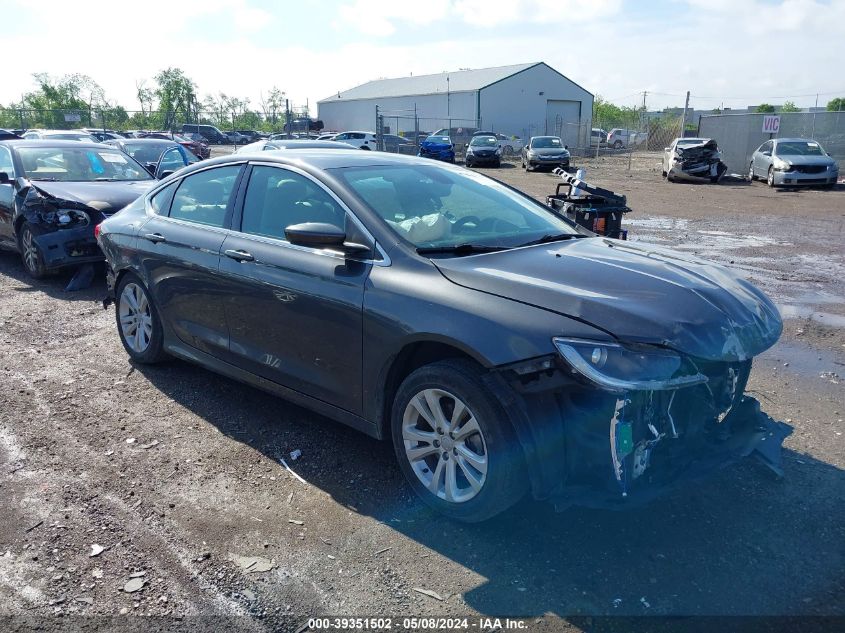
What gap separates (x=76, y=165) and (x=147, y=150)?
507 centimetres

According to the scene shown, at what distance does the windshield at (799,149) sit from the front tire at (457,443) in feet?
75.3

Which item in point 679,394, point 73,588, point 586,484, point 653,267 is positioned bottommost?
point 73,588

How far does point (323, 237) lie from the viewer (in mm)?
3746

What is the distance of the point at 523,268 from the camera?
11.5 ft

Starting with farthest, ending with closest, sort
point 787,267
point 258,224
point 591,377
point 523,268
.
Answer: point 787,267, point 258,224, point 523,268, point 591,377

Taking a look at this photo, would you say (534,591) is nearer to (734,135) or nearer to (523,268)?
(523,268)

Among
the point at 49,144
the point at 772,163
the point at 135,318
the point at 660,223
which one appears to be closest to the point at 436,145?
the point at 772,163

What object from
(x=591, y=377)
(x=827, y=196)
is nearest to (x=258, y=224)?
(x=591, y=377)

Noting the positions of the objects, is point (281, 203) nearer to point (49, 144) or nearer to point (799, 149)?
point (49, 144)

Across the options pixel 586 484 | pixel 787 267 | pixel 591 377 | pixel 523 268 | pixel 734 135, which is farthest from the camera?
A: pixel 734 135

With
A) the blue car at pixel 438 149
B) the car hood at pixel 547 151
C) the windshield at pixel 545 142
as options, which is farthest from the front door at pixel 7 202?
the blue car at pixel 438 149

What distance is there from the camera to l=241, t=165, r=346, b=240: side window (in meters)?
4.07

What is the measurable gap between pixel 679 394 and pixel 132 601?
2514mm

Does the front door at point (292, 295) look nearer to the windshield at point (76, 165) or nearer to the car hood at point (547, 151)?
the windshield at point (76, 165)
